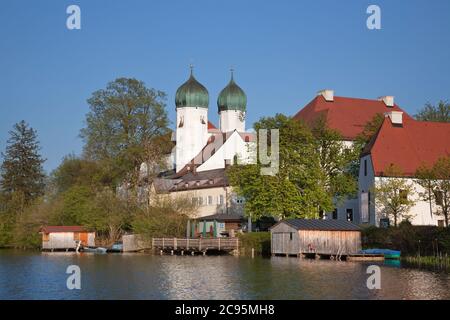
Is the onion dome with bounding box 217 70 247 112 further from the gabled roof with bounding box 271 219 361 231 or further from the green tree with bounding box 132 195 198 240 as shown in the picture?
the gabled roof with bounding box 271 219 361 231

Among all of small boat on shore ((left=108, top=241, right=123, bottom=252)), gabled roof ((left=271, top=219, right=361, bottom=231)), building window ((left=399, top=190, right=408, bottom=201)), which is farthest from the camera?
small boat on shore ((left=108, top=241, right=123, bottom=252))

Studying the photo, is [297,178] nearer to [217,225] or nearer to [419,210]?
[419,210]

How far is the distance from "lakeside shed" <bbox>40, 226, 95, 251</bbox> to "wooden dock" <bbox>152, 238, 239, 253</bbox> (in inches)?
469

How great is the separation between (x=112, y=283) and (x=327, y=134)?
32.6m

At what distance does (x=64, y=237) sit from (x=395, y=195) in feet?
110

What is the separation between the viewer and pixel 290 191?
57.0 meters

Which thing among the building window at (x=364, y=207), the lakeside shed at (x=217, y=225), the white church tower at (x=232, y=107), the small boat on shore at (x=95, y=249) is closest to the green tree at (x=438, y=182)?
the building window at (x=364, y=207)

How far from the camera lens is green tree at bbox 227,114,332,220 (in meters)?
57.0

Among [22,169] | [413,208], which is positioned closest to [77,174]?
[22,169]

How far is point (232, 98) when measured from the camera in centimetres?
9594

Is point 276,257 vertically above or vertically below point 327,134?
below

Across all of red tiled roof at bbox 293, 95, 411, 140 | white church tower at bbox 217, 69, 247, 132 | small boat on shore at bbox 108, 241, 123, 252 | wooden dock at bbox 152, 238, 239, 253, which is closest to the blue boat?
wooden dock at bbox 152, 238, 239, 253
